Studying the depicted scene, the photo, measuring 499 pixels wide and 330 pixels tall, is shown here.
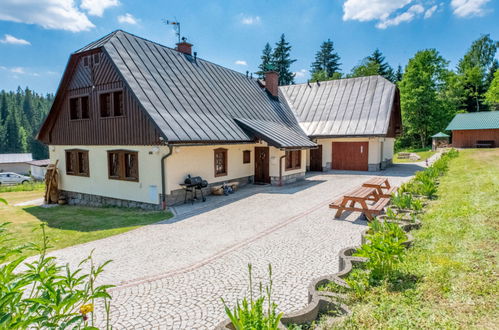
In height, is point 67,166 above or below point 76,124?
below

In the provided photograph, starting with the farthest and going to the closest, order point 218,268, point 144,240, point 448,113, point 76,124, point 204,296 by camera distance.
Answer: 1. point 448,113
2. point 76,124
3. point 144,240
4. point 218,268
5. point 204,296

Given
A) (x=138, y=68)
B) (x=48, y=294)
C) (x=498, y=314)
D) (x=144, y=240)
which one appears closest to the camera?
(x=48, y=294)

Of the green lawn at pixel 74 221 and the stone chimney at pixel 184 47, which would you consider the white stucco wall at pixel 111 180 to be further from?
the stone chimney at pixel 184 47

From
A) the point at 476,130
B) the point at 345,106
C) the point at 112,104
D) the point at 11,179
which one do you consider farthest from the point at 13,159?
the point at 476,130

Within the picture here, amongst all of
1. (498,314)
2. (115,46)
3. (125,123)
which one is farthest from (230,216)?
(115,46)

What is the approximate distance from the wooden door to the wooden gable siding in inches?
548

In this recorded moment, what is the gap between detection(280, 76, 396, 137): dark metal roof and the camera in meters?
20.9

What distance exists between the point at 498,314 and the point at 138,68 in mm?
14208

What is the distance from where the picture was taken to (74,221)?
11320mm

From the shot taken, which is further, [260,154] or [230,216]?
[260,154]

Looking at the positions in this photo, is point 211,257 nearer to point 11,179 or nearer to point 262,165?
point 262,165

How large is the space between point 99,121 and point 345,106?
56.7ft

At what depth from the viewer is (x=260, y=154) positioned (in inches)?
669

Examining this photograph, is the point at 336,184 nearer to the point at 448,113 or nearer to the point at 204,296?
the point at 204,296
